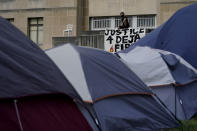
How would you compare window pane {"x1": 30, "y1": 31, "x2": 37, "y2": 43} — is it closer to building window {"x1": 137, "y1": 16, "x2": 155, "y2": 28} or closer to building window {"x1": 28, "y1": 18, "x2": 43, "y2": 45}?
building window {"x1": 28, "y1": 18, "x2": 43, "y2": 45}

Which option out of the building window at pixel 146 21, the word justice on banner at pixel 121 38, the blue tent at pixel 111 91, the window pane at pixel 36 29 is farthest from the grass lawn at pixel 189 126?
the window pane at pixel 36 29

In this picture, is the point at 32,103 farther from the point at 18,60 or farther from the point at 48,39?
the point at 48,39

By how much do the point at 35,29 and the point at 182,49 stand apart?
15882mm

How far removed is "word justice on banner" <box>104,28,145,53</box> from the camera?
50.2 feet

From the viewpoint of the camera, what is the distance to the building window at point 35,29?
24859mm

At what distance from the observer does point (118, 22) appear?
24.0m

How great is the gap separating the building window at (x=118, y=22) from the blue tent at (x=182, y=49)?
40.3 feet

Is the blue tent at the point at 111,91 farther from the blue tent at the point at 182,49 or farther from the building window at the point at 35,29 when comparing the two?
the building window at the point at 35,29

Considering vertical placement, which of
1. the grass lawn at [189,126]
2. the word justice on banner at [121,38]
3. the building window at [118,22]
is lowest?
the grass lawn at [189,126]

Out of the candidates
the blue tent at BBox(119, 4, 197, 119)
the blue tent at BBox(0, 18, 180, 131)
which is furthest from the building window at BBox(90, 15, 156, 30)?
the blue tent at BBox(0, 18, 180, 131)

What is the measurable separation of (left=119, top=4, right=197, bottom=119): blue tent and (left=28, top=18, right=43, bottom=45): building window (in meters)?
14.0

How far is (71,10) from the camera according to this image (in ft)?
79.7

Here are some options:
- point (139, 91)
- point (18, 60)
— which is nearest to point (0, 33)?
point (18, 60)

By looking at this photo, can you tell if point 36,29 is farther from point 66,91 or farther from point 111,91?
point 66,91
